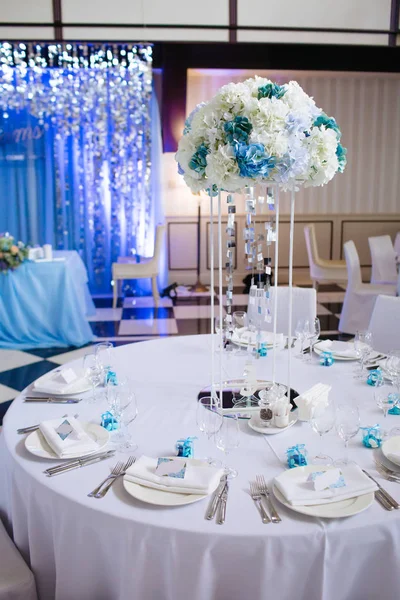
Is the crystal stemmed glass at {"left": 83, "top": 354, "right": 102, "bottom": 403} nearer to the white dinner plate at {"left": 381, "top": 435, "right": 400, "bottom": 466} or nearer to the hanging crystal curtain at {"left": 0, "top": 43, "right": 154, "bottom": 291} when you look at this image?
the white dinner plate at {"left": 381, "top": 435, "right": 400, "bottom": 466}


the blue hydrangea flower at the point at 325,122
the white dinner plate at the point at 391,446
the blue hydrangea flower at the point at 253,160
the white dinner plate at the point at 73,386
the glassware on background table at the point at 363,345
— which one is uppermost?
the blue hydrangea flower at the point at 325,122

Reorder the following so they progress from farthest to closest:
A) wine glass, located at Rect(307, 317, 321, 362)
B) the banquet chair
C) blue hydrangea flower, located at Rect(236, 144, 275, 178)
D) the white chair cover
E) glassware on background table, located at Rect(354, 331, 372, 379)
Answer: the banquet chair, the white chair cover, wine glass, located at Rect(307, 317, 321, 362), glassware on background table, located at Rect(354, 331, 372, 379), blue hydrangea flower, located at Rect(236, 144, 275, 178)

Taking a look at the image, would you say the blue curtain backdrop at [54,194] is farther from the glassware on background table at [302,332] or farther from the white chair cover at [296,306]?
the glassware on background table at [302,332]

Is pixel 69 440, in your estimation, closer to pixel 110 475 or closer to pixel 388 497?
pixel 110 475

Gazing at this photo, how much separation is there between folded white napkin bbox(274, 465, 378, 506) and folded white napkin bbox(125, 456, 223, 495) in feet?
0.57

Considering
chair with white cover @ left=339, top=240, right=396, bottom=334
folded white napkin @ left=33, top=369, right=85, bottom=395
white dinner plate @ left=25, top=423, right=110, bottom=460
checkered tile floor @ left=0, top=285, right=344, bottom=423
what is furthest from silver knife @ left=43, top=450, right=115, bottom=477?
chair with white cover @ left=339, top=240, right=396, bottom=334

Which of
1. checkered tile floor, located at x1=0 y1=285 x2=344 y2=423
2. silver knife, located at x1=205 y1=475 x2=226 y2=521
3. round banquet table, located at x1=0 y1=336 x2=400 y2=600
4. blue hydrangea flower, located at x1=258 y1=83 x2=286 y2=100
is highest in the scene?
blue hydrangea flower, located at x1=258 y1=83 x2=286 y2=100

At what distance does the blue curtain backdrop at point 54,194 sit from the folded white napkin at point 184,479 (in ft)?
21.0

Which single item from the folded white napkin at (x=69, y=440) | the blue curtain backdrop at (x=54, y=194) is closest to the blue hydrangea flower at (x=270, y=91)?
the folded white napkin at (x=69, y=440)

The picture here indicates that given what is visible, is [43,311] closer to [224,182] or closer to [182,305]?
[182,305]

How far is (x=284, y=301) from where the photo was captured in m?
3.42

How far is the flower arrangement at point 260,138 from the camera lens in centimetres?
171

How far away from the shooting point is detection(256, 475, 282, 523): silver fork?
1.50 m

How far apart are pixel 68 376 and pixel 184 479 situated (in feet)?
2.88
